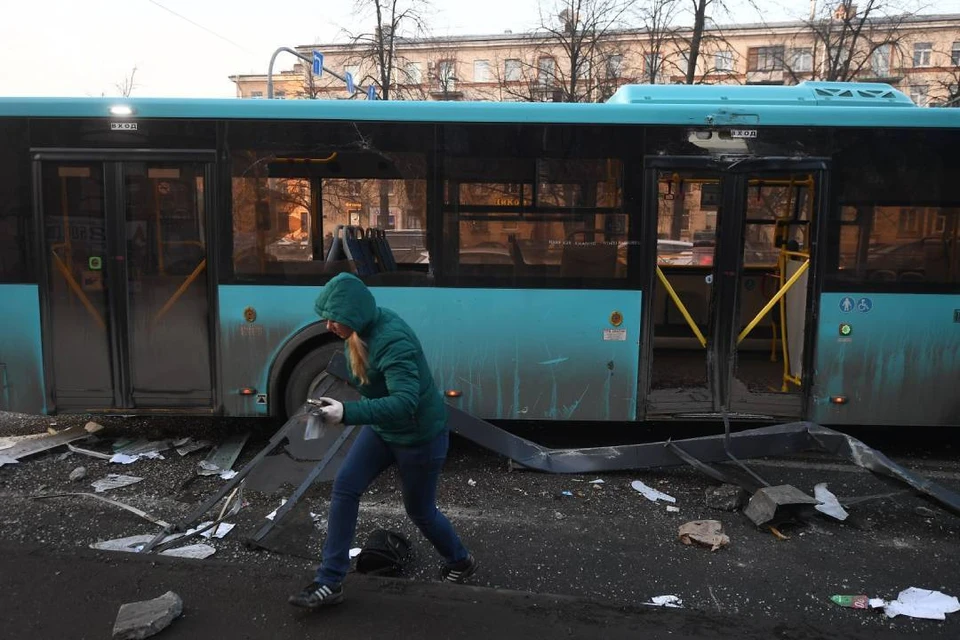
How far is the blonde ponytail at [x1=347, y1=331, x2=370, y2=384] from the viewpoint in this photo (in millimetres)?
3279

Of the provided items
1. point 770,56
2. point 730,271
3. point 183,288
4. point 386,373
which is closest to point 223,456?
point 183,288

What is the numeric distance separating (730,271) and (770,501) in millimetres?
2187

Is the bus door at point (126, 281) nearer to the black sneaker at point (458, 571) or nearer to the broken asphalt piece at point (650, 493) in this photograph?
the black sneaker at point (458, 571)

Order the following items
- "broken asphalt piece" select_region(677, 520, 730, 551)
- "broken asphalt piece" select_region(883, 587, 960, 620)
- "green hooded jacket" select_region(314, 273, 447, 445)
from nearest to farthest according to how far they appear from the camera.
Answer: "green hooded jacket" select_region(314, 273, 447, 445)
"broken asphalt piece" select_region(883, 587, 960, 620)
"broken asphalt piece" select_region(677, 520, 730, 551)

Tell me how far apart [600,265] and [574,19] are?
15487 millimetres

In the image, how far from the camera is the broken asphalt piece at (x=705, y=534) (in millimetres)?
4416

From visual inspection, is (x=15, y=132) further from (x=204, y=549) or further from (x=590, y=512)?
(x=590, y=512)

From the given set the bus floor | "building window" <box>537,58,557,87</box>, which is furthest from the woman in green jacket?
"building window" <box>537,58,557,87</box>

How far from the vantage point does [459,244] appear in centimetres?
593

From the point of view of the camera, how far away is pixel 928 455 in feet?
21.1

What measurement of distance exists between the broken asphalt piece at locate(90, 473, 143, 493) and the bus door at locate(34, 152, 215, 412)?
77 cm

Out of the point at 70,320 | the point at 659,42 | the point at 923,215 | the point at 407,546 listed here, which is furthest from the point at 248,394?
the point at 659,42

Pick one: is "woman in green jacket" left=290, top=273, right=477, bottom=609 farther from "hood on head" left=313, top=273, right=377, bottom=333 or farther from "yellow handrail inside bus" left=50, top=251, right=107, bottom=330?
"yellow handrail inside bus" left=50, top=251, right=107, bottom=330

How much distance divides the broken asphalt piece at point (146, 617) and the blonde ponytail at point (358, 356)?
4.94 feet
